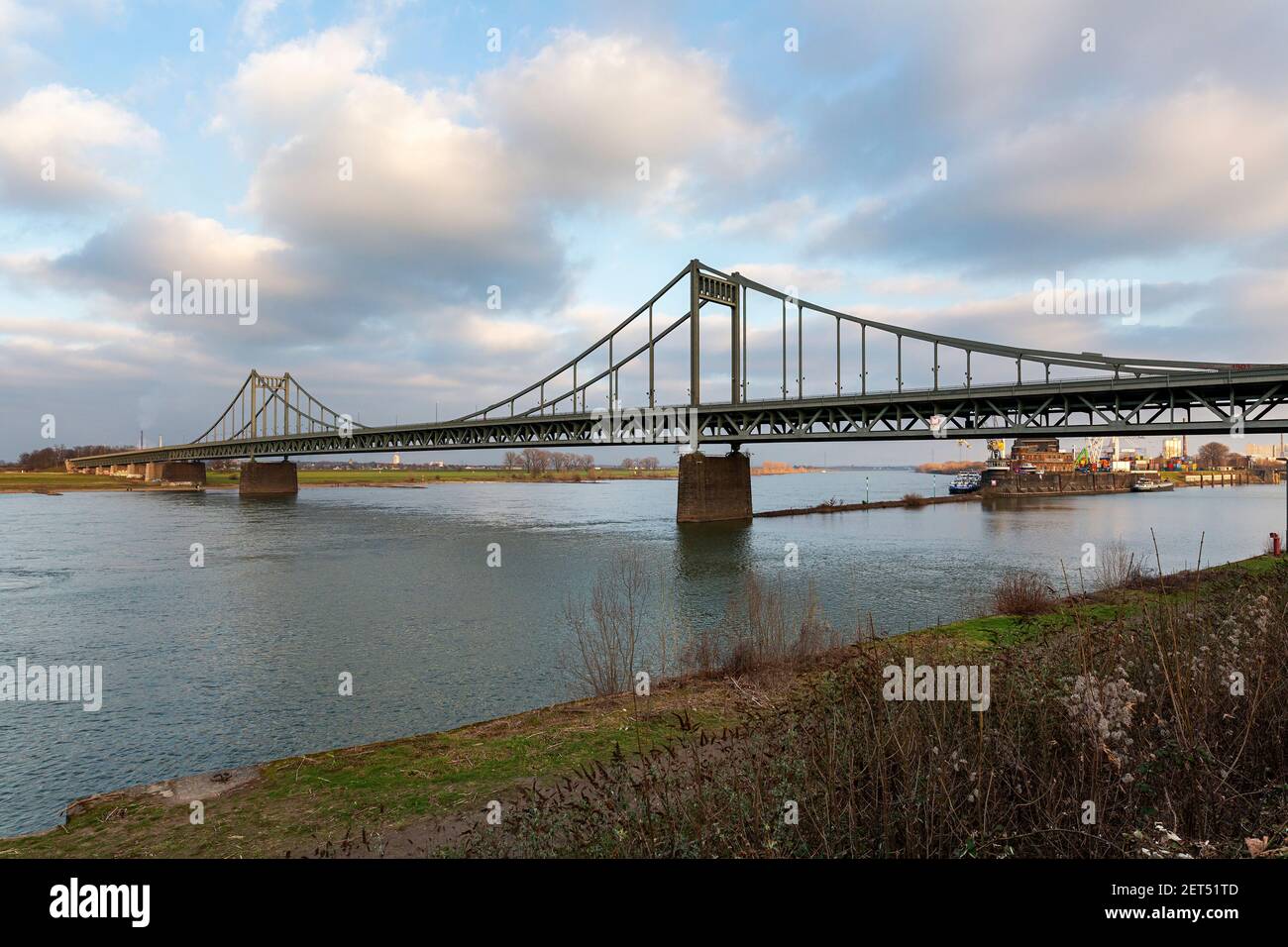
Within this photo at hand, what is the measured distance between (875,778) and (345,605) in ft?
76.7

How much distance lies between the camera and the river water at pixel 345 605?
11.8m

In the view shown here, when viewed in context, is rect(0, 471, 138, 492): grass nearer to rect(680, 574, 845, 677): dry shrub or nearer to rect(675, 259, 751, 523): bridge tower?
rect(675, 259, 751, 523): bridge tower

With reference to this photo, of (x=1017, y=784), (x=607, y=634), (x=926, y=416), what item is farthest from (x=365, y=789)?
(x=926, y=416)

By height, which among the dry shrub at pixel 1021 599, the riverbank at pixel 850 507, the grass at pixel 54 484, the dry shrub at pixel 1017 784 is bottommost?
the riverbank at pixel 850 507

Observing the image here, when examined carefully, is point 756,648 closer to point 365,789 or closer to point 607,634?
point 607,634

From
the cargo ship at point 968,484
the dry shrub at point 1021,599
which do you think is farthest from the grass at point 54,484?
the cargo ship at point 968,484

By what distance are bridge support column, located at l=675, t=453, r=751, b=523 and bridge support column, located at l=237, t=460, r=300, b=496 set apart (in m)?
88.6

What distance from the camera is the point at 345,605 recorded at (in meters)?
24.2

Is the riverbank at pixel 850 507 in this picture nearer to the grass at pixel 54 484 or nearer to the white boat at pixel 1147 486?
the white boat at pixel 1147 486

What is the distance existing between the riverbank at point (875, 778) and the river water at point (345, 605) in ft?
8.09
